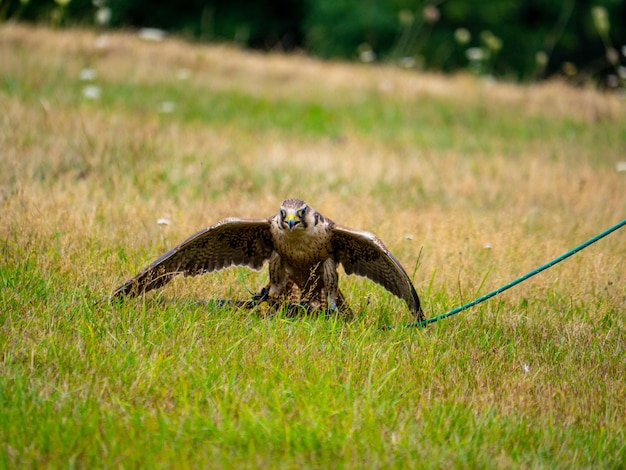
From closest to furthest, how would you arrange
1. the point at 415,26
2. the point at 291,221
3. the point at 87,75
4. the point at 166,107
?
1. the point at 291,221
2. the point at 166,107
3. the point at 87,75
4. the point at 415,26

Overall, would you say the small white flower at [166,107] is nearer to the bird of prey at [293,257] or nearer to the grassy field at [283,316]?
the grassy field at [283,316]

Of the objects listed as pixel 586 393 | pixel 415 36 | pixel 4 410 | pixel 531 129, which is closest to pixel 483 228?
pixel 586 393

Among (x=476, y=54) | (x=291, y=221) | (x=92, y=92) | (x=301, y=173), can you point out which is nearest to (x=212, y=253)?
(x=291, y=221)

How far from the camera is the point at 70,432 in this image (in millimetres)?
2883

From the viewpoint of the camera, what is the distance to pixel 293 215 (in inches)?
148

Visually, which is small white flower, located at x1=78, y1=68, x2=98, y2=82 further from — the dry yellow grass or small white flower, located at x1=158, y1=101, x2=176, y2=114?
small white flower, located at x1=158, y1=101, x2=176, y2=114

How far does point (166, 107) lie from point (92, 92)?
79 centimetres

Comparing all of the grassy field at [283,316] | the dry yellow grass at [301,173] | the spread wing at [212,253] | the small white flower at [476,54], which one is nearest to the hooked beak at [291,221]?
the spread wing at [212,253]

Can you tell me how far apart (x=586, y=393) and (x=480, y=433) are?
690 millimetres

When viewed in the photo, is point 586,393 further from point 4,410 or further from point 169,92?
point 169,92

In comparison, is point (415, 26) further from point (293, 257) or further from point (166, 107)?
point (293, 257)

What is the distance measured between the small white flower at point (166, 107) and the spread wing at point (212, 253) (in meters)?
4.90

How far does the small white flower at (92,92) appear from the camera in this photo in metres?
8.56

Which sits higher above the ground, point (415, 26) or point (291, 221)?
point (291, 221)
